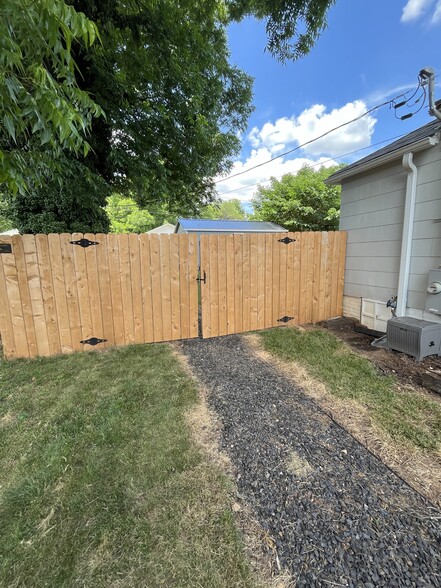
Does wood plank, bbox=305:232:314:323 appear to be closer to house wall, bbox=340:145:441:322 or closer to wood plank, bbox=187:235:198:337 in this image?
house wall, bbox=340:145:441:322

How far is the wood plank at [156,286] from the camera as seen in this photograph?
3590 mm

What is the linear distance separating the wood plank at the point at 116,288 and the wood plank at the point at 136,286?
0.17 m

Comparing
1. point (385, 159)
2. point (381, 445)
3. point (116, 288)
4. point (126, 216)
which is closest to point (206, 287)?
point (116, 288)

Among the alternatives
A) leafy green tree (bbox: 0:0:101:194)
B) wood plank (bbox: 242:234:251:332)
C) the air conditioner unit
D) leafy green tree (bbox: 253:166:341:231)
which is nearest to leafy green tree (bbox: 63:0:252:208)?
leafy green tree (bbox: 0:0:101:194)

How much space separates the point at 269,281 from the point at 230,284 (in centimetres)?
67

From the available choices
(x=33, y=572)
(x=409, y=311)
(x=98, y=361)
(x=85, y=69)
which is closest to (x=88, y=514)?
(x=33, y=572)

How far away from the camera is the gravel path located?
1.13m

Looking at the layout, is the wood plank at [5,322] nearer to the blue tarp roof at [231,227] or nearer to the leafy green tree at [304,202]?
the blue tarp roof at [231,227]

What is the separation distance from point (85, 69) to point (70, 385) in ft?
13.2

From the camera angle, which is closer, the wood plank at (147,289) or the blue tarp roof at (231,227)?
the wood plank at (147,289)

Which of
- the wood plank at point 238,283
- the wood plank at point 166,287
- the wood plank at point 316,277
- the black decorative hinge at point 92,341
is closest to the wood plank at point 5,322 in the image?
the black decorative hinge at point 92,341

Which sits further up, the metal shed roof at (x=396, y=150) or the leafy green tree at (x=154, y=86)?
the leafy green tree at (x=154, y=86)

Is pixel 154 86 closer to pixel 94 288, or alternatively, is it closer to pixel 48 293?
pixel 94 288

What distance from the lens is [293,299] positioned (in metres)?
4.40
